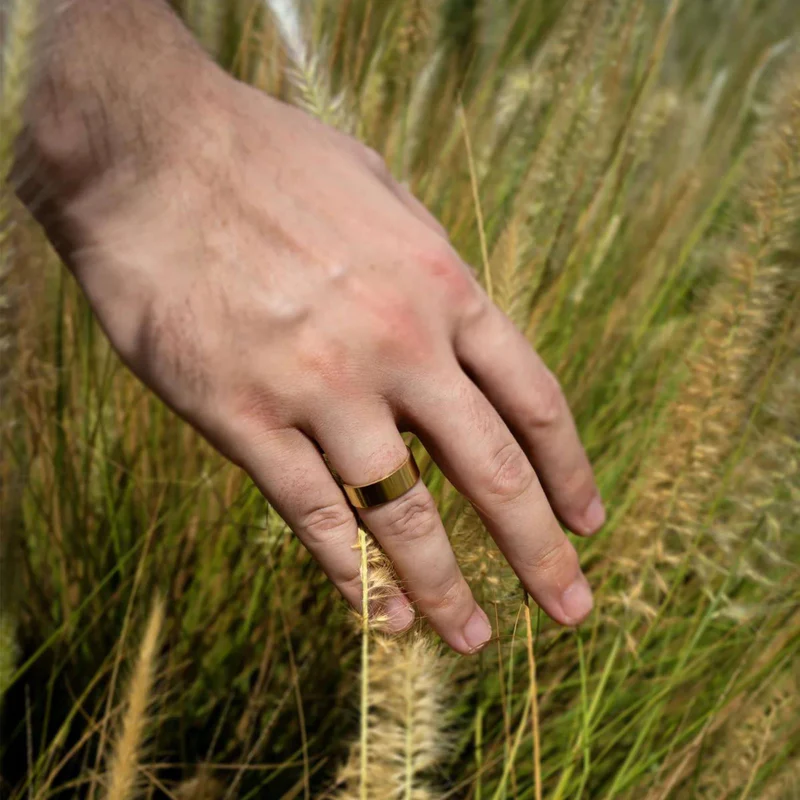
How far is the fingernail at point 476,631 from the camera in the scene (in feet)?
2.09

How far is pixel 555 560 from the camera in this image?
66 cm

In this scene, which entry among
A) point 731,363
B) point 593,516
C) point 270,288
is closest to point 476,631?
point 593,516

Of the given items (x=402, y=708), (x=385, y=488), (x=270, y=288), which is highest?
(x=270, y=288)

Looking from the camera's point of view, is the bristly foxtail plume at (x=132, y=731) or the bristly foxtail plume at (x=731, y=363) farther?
the bristly foxtail plume at (x=731, y=363)

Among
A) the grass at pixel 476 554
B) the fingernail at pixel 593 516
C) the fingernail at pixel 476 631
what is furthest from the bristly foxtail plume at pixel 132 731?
the fingernail at pixel 593 516

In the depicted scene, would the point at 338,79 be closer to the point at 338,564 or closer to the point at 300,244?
the point at 300,244

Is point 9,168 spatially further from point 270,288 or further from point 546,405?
point 546,405

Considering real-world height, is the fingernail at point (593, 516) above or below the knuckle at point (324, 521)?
below

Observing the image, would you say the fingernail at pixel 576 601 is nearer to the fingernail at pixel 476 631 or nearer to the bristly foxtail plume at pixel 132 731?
the fingernail at pixel 476 631

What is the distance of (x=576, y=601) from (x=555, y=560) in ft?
0.18

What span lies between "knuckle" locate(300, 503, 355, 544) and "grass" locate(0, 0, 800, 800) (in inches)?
1.1

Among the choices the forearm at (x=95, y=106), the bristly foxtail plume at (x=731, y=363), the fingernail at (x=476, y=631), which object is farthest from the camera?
the bristly foxtail plume at (x=731, y=363)

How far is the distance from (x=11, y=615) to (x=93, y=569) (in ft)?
0.95

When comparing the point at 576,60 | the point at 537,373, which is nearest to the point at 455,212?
the point at 576,60
